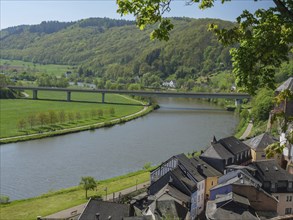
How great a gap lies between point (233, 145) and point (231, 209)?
13.5m

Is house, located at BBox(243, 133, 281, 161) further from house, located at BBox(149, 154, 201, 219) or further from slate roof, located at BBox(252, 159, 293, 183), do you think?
house, located at BBox(149, 154, 201, 219)

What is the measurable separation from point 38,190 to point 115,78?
150 meters

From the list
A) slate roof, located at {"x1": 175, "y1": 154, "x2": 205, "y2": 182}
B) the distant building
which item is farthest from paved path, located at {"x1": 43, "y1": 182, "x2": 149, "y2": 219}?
the distant building

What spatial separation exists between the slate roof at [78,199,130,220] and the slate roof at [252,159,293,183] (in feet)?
34.8

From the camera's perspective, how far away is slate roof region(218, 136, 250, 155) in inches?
1409

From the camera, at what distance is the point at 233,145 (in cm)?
3659

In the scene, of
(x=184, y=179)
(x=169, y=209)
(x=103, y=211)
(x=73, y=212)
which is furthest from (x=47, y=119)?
(x=169, y=209)

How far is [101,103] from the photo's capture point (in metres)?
100

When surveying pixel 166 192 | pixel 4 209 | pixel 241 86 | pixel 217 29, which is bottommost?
pixel 4 209

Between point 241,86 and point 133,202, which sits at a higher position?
point 241,86

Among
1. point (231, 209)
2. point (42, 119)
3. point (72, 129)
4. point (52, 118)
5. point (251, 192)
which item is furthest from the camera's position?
point (52, 118)

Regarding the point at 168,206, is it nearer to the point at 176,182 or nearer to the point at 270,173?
the point at 176,182

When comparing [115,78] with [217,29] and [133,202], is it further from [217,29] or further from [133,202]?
[217,29]

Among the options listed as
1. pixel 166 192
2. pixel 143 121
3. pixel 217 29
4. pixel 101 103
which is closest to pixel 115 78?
pixel 101 103
